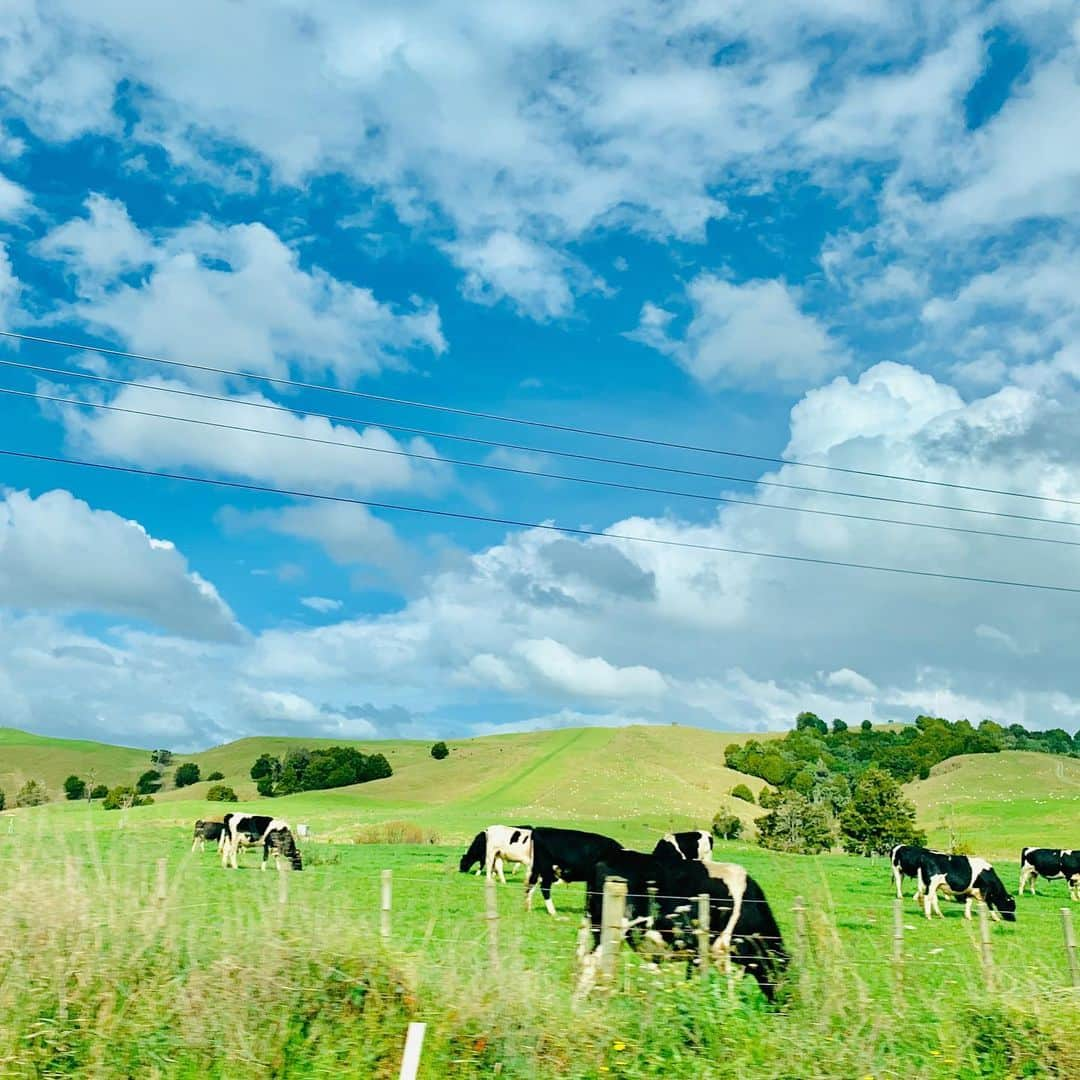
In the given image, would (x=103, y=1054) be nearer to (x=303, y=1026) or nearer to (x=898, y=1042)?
(x=303, y=1026)

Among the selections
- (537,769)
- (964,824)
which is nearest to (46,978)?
(964,824)

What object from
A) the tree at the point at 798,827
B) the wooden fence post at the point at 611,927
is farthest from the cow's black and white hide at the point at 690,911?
the tree at the point at 798,827

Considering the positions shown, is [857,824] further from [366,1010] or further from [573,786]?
[366,1010]

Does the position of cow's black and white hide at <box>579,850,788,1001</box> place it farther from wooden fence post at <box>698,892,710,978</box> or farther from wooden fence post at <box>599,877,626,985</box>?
wooden fence post at <box>599,877,626,985</box>

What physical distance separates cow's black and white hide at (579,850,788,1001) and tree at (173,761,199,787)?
456 feet

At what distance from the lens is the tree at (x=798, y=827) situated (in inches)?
3128

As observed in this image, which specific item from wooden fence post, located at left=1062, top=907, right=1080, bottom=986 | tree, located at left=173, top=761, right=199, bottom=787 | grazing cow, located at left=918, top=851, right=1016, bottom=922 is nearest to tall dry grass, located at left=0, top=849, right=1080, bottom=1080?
wooden fence post, located at left=1062, top=907, right=1080, bottom=986

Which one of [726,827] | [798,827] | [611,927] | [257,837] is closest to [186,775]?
[726,827]

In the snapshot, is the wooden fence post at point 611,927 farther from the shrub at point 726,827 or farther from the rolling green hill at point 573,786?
the shrub at point 726,827

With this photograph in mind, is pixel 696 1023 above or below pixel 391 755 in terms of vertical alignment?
below

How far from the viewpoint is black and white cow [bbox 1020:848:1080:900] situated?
36.5 meters

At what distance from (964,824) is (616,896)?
89270 millimetres

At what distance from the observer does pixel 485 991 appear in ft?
29.6

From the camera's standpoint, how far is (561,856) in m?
24.8
